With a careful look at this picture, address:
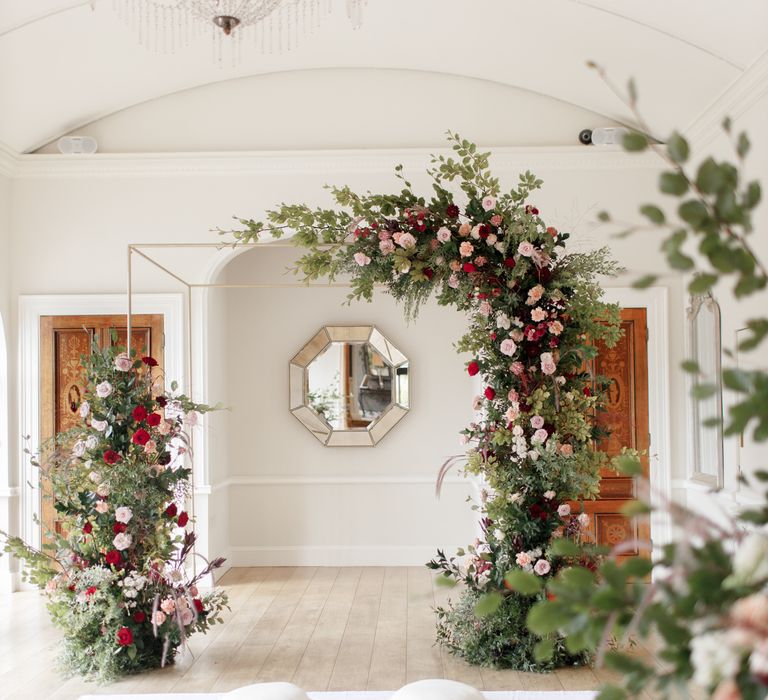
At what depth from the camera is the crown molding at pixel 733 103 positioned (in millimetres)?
5172

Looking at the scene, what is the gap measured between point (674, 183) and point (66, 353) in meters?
6.87

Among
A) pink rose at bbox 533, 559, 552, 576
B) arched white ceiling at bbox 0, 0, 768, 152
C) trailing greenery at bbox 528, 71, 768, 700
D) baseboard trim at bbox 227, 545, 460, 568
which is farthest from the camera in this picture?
baseboard trim at bbox 227, 545, 460, 568

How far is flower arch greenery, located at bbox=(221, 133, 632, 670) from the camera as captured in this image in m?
4.54

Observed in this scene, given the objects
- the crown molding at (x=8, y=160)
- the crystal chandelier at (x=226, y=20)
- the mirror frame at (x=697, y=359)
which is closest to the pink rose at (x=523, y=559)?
the mirror frame at (x=697, y=359)

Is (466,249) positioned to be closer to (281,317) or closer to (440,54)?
(440,54)

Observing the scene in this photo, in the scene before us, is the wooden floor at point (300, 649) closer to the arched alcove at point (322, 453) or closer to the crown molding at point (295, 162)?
the arched alcove at point (322, 453)

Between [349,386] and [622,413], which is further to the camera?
[349,386]

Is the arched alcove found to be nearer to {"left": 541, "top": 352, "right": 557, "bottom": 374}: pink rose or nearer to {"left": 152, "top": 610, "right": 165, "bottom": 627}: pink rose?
{"left": 152, "top": 610, "right": 165, "bottom": 627}: pink rose

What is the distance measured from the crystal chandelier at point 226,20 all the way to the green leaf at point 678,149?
13.7 feet

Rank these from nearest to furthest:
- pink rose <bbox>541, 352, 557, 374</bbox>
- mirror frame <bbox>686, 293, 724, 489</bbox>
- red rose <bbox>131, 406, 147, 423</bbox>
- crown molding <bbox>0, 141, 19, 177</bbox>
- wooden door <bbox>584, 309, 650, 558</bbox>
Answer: pink rose <bbox>541, 352, 557, 374</bbox> < red rose <bbox>131, 406, 147, 423</bbox> < mirror frame <bbox>686, 293, 724, 489</bbox> < crown molding <bbox>0, 141, 19, 177</bbox> < wooden door <bbox>584, 309, 650, 558</bbox>

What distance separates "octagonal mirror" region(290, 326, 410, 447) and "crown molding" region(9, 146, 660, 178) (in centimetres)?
174

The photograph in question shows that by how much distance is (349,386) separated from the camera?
804 cm

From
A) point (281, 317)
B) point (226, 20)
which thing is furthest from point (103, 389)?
point (281, 317)

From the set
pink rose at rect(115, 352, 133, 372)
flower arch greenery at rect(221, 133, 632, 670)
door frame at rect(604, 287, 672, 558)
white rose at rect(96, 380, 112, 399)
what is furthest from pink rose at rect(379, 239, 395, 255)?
door frame at rect(604, 287, 672, 558)
